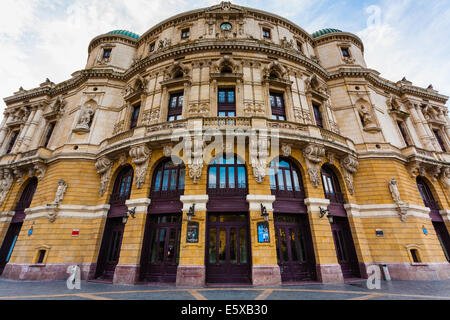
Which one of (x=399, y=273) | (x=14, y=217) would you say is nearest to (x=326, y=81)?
Answer: (x=399, y=273)

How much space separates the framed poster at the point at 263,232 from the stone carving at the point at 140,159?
8.72 metres

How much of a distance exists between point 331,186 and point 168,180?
13.1m

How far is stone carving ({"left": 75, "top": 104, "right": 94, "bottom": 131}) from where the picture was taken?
19.6m

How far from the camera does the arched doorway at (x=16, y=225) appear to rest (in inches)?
713

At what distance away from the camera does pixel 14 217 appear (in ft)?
62.4

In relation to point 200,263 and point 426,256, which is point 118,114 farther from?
point 426,256

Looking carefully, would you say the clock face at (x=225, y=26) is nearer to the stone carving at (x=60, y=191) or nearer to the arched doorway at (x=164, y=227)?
the arched doorway at (x=164, y=227)

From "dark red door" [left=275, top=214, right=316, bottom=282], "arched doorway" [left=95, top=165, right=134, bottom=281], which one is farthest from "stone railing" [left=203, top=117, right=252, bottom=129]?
"arched doorway" [left=95, top=165, right=134, bottom=281]

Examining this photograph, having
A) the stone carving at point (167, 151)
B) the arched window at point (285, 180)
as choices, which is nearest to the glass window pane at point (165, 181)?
the stone carving at point (167, 151)

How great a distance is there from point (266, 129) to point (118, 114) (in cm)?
1589

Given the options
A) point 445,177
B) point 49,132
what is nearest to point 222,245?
point 445,177

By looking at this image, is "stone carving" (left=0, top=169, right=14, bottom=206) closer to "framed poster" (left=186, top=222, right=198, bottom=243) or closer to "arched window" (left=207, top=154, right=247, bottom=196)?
"framed poster" (left=186, top=222, right=198, bottom=243)

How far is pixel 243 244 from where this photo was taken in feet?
42.8

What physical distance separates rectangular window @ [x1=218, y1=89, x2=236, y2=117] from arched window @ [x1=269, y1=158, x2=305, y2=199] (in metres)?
5.70
